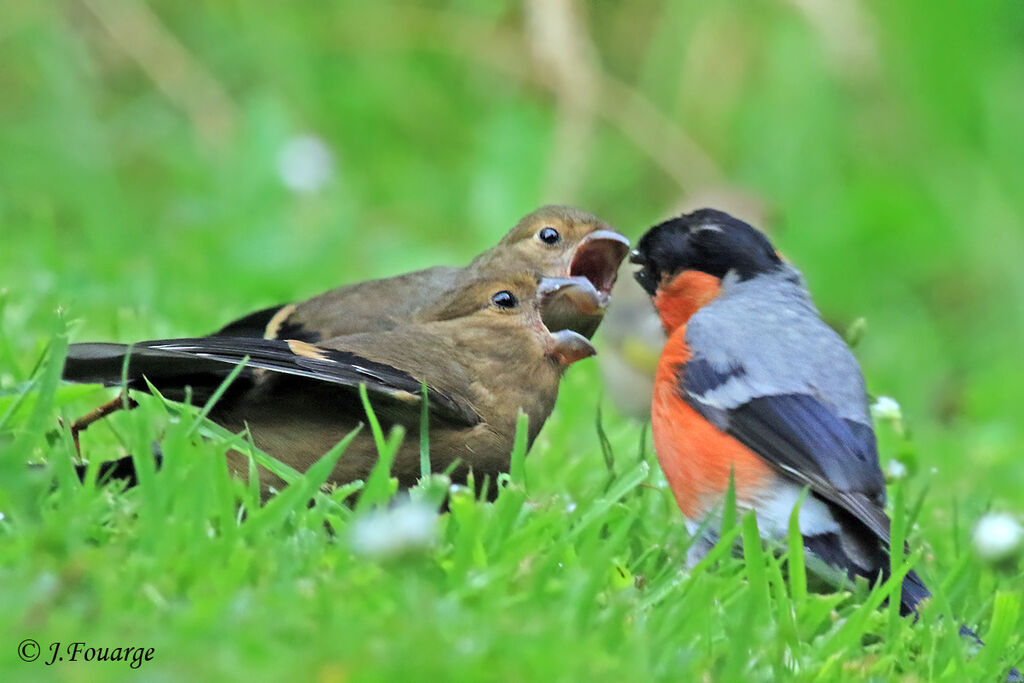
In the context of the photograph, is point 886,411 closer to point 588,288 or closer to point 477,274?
point 588,288

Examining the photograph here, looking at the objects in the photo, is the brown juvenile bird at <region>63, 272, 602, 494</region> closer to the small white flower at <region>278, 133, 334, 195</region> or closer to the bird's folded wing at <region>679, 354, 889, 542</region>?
the bird's folded wing at <region>679, 354, 889, 542</region>

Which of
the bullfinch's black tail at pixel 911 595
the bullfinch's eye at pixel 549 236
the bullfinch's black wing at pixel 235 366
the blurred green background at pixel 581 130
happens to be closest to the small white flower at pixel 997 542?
the bullfinch's black tail at pixel 911 595

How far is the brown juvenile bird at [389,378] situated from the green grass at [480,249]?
173 millimetres

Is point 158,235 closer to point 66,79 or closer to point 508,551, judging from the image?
point 66,79

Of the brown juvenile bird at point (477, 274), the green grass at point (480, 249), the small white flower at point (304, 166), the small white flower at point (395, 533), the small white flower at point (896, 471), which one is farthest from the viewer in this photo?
the small white flower at point (304, 166)

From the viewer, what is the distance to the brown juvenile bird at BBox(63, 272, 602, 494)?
3.45 metres

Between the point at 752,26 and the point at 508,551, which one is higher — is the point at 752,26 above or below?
above

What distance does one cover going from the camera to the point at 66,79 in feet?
31.3

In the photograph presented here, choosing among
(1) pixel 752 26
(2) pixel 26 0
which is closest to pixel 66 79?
(2) pixel 26 0

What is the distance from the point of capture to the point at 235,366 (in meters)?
3.46

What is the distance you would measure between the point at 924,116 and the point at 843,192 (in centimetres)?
79

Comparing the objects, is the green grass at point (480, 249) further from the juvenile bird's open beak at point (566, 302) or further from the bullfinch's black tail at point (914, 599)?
the juvenile bird's open beak at point (566, 302)

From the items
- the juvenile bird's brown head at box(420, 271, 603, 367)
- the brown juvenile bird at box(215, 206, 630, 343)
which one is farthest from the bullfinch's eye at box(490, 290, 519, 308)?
the brown juvenile bird at box(215, 206, 630, 343)

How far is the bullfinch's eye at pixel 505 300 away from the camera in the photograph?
13.6 ft
